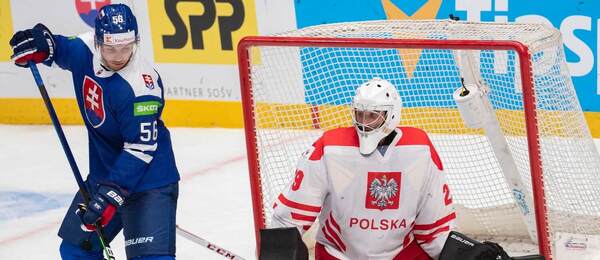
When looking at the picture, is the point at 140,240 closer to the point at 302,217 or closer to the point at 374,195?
the point at 302,217

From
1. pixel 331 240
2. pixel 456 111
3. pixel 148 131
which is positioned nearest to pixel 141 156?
pixel 148 131

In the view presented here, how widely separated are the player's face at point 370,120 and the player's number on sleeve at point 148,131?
2.30ft

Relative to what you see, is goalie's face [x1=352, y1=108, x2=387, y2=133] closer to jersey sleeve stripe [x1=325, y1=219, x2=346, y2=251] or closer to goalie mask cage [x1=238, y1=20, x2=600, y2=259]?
jersey sleeve stripe [x1=325, y1=219, x2=346, y2=251]

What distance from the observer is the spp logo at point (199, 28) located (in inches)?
269

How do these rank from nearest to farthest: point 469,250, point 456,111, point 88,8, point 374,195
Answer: point 469,250, point 374,195, point 456,111, point 88,8

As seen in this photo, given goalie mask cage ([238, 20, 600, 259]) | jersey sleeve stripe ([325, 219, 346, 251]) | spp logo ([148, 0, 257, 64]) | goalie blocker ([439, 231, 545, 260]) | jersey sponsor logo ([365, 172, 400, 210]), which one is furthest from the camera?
spp logo ([148, 0, 257, 64])

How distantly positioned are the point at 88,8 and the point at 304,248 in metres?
3.84

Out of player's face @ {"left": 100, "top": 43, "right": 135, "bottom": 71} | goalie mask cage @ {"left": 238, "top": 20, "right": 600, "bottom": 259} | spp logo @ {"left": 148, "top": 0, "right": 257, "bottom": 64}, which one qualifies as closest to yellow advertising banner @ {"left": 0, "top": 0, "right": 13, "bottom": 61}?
spp logo @ {"left": 148, "top": 0, "right": 257, "bottom": 64}

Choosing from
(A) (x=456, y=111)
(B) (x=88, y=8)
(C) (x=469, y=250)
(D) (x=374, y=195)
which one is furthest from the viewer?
(B) (x=88, y=8)

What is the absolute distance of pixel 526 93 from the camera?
396cm

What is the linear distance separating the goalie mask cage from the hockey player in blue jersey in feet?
1.94

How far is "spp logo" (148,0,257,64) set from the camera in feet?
22.4

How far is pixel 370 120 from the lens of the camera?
11.8 feet

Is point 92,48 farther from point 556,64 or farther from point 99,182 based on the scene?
point 556,64
